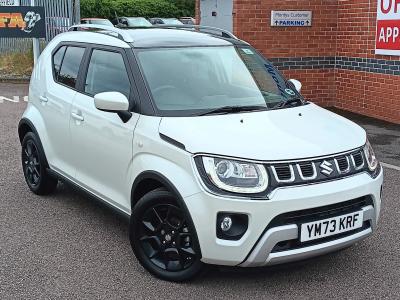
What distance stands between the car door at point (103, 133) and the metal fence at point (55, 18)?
13120mm

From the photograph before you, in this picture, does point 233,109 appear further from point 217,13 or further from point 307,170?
point 217,13

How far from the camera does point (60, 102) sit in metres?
5.29

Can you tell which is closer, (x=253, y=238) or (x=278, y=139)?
(x=253, y=238)

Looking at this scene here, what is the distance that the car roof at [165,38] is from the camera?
4676 mm

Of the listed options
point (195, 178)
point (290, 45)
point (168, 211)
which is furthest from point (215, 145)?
point (290, 45)

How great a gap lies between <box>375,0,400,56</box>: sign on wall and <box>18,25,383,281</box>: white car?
480cm

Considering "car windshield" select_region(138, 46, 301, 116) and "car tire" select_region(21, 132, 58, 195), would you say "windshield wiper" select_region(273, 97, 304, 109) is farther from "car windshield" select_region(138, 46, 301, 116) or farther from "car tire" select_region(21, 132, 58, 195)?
"car tire" select_region(21, 132, 58, 195)

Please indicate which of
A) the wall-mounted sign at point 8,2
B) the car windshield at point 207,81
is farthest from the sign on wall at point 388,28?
the wall-mounted sign at point 8,2

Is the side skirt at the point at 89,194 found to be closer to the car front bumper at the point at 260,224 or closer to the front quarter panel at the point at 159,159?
the front quarter panel at the point at 159,159

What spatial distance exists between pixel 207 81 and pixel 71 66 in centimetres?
150

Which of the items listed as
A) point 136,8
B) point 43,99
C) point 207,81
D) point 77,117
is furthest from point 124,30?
point 136,8

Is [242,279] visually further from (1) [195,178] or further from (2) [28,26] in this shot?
(2) [28,26]

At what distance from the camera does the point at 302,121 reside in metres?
4.20

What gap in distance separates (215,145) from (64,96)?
213cm
